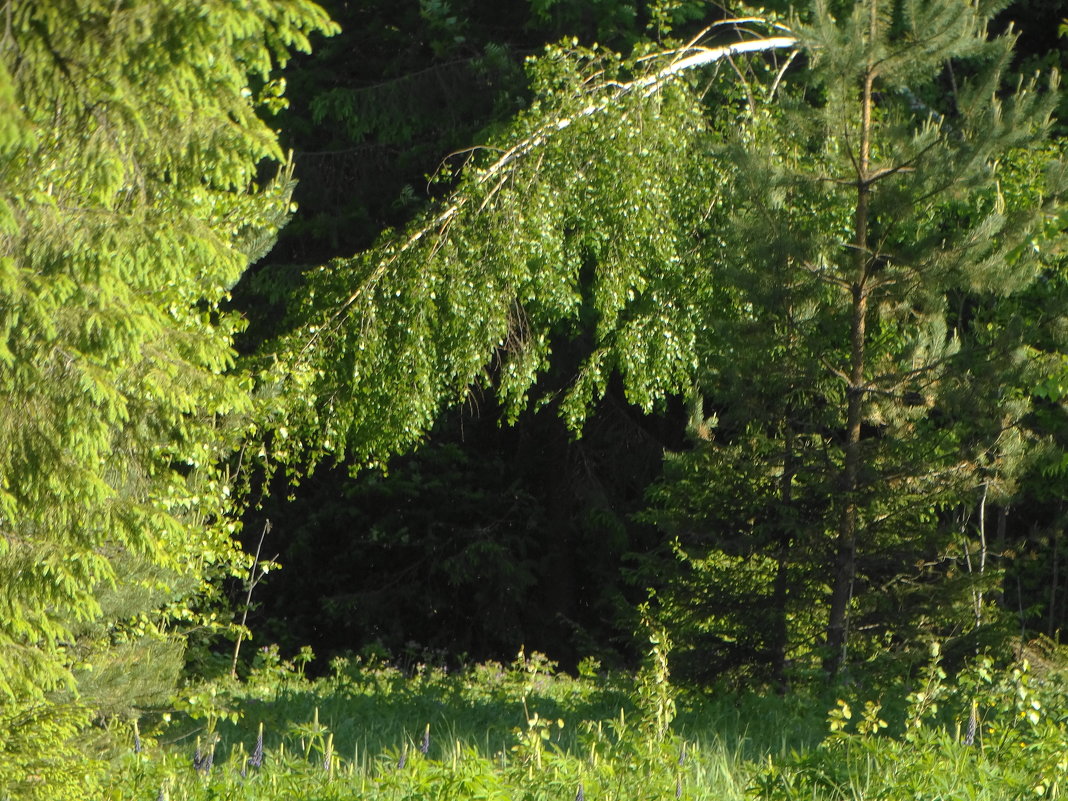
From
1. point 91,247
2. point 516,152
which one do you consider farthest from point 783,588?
point 91,247

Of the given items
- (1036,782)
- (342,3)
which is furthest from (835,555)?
Answer: (342,3)

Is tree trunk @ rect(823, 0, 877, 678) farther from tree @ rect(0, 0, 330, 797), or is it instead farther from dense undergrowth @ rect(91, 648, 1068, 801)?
tree @ rect(0, 0, 330, 797)

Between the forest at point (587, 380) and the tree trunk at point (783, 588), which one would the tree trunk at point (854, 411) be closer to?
the forest at point (587, 380)

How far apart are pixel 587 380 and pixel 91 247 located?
18.4ft

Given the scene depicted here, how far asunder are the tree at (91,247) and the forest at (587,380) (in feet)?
0.04

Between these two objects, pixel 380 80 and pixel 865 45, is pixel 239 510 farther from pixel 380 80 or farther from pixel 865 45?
pixel 380 80

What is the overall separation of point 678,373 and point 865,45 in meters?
2.48

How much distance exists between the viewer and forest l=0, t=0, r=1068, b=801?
355 cm

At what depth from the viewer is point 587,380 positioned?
8781 mm

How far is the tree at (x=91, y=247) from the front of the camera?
10.4 feet

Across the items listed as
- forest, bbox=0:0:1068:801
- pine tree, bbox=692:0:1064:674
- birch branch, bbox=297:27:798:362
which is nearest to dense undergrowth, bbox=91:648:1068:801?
forest, bbox=0:0:1068:801

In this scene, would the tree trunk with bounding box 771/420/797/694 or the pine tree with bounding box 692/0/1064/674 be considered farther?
the tree trunk with bounding box 771/420/797/694

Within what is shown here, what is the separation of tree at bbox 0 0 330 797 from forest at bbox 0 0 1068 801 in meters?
0.01

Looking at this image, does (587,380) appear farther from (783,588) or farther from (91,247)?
(91,247)
